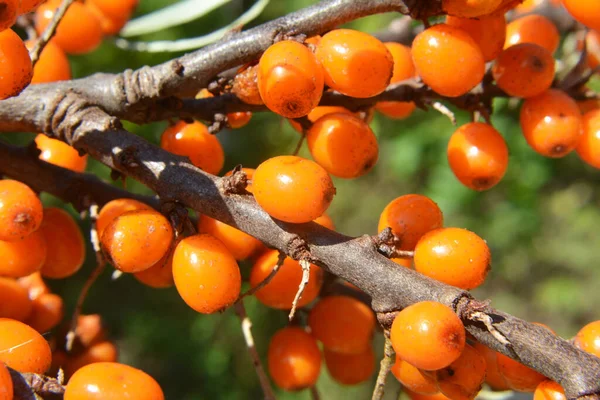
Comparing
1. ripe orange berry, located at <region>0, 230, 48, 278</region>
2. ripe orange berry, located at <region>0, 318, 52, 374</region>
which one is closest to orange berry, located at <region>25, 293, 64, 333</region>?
ripe orange berry, located at <region>0, 230, 48, 278</region>

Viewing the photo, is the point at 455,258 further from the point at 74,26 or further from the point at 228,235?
the point at 74,26

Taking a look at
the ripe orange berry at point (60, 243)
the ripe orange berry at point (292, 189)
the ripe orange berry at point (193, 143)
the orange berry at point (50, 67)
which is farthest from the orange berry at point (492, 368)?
the orange berry at point (50, 67)

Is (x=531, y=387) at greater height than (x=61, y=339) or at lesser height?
greater

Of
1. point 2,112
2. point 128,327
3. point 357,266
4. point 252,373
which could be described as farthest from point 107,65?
point 357,266

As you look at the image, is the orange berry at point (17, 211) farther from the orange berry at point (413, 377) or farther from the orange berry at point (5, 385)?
the orange berry at point (413, 377)

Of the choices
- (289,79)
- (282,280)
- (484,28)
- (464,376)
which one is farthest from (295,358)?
(484,28)

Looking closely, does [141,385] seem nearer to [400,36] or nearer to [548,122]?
[548,122]

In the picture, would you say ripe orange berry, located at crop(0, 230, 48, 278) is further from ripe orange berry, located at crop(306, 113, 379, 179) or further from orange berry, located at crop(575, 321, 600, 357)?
orange berry, located at crop(575, 321, 600, 357)
